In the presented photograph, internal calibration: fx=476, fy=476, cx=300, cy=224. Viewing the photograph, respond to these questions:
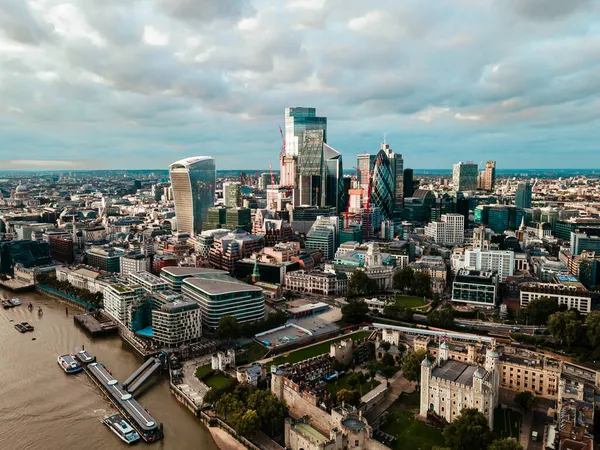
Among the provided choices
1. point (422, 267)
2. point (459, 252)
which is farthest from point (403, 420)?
point (459, 252)

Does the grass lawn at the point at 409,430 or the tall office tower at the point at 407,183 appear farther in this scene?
the tall office tower at the point at 407,183

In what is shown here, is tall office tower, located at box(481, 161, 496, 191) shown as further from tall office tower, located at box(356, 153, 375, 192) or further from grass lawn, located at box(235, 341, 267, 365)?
grass lawn, located at box(235, 341, 267, 365)

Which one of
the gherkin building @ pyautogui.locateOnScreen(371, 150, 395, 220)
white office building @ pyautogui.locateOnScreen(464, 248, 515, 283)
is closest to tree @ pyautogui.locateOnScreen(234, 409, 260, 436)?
white office building @ pyautogui.locateOnScreen(464, 248, 515, 283)

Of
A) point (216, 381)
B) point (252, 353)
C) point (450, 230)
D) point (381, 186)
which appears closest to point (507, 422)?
point (216, 381)

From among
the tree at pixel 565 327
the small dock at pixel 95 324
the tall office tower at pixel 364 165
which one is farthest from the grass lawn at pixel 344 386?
the tall office tower at pixel 364 165

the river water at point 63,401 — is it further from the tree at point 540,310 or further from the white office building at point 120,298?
the tree at point 540,310

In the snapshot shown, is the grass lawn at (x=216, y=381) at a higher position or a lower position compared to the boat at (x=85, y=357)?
lower

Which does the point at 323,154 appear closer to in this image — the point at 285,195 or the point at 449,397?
the point at 285,195
